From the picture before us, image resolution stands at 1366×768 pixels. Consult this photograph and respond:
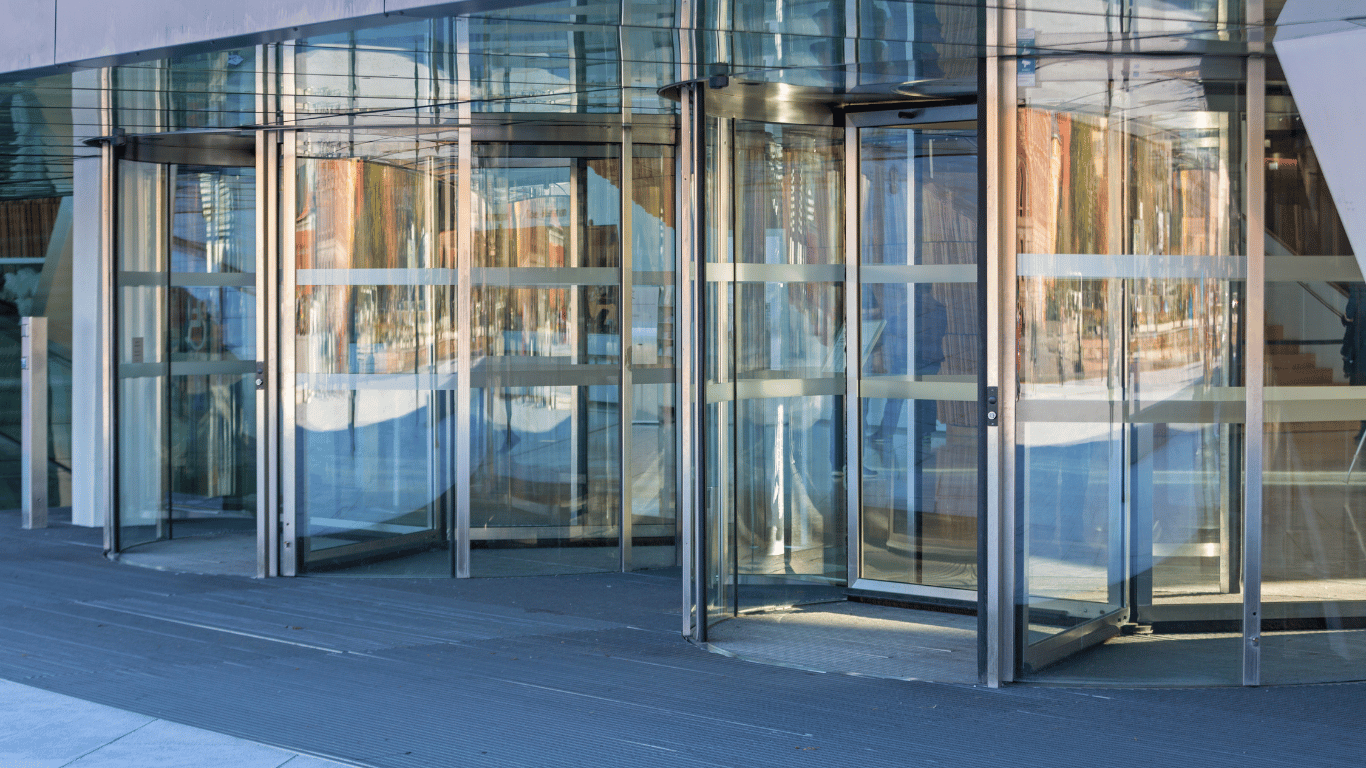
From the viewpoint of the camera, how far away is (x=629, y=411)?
28.9 ft

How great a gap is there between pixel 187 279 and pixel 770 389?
5.10 meters

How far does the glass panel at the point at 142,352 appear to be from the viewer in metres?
9.28

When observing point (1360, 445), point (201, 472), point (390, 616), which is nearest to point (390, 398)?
point (390, 616)

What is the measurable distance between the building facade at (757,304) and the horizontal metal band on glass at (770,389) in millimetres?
21

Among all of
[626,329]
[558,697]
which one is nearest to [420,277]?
[626,329]

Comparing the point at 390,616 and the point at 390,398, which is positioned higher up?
the point at 390,398

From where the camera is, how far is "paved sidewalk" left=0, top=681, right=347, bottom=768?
447cm

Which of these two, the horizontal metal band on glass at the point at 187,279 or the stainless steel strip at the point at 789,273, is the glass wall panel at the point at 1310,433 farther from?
the horizontal metal band on glass at the point at 187,279

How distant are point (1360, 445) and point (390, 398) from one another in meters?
5.46

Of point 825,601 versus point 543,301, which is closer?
point 825,601

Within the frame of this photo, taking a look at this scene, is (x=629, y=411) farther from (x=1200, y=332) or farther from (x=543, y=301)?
(x=1200, y=332)

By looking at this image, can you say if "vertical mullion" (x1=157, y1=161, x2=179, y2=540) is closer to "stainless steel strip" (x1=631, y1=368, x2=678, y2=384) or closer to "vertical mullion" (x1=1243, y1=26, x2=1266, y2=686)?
"stainless steel strip" (x1=631, y1=368, x2=678, y2=384)

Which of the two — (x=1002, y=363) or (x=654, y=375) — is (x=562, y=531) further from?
(x=1002, y=363)

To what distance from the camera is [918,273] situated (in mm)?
7148
